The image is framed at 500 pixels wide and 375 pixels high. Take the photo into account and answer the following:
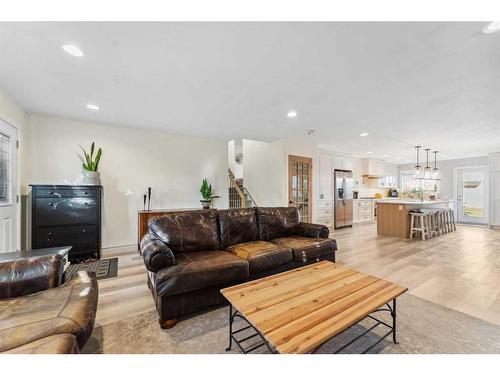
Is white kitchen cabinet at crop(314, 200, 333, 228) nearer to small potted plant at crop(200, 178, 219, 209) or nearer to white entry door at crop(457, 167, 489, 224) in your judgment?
small potted plant at crop(200, 178, 219, 209)

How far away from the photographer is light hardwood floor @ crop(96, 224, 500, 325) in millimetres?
2113

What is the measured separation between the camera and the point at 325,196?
6.27m

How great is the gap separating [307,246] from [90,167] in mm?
3688

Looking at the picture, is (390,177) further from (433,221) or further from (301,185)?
(301,185)

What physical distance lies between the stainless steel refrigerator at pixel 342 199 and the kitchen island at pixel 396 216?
3.60 ft

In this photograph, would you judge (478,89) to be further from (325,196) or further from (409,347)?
(325,196)

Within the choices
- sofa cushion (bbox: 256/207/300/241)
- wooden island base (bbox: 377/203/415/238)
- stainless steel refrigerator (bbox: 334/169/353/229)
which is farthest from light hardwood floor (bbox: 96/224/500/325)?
stainless steel refrigerator (bbox: 334/169/353/229)

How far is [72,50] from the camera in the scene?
1.80 metres

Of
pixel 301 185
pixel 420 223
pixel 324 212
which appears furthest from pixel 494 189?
pixel 301 185

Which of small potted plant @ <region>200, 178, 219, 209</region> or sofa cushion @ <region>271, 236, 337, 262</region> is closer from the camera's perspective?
sofa cushion @ <region>271, 236, 337, 262</region>

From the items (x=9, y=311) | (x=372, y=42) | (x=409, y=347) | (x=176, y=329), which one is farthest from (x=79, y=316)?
(x=372, y=42)

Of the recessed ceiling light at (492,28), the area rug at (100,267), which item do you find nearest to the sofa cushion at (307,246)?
the area rug at (100,267)

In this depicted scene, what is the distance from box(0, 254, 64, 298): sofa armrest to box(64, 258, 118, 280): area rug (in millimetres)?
1349
